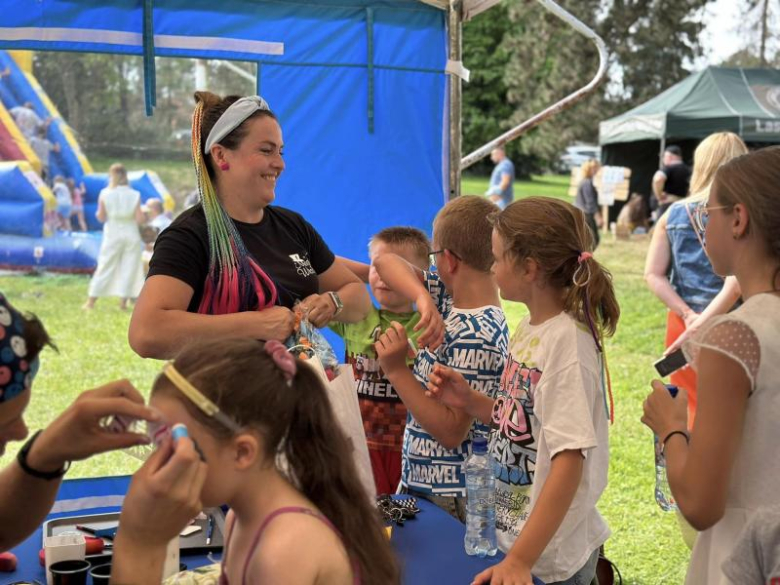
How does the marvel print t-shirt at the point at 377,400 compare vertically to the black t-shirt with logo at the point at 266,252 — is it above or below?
below

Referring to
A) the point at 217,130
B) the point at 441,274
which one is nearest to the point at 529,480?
the point at 441,274

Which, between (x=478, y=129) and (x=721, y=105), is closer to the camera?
(x=721, y=105)

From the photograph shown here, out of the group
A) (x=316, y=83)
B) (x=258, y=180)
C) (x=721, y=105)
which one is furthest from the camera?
(x=721, y=105)

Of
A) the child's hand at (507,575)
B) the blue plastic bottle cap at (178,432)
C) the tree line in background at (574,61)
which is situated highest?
the tree line in background at (574,61)

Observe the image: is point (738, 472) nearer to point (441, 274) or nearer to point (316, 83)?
point (441, 274)

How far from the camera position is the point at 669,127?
14.8 m

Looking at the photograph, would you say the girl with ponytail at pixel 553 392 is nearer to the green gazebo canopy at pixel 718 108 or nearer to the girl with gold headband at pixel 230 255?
the girl with gold headband at pixel 230 255

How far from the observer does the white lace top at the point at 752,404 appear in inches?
70.0

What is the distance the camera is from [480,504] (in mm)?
2318

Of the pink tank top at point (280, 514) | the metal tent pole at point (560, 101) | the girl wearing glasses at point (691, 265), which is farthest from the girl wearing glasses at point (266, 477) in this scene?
the girl wearing glasses at point (691, 265)

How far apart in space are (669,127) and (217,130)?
1336cm

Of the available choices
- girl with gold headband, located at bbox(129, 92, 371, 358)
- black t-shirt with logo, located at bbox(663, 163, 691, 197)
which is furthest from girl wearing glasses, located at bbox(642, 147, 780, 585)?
black t-shirt with logo, located at bbox(663, 163, 691, 197)

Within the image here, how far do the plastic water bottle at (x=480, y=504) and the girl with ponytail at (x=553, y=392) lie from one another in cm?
4

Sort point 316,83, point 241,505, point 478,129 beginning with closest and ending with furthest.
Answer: point 241,505, point 316,83, point 478,129
